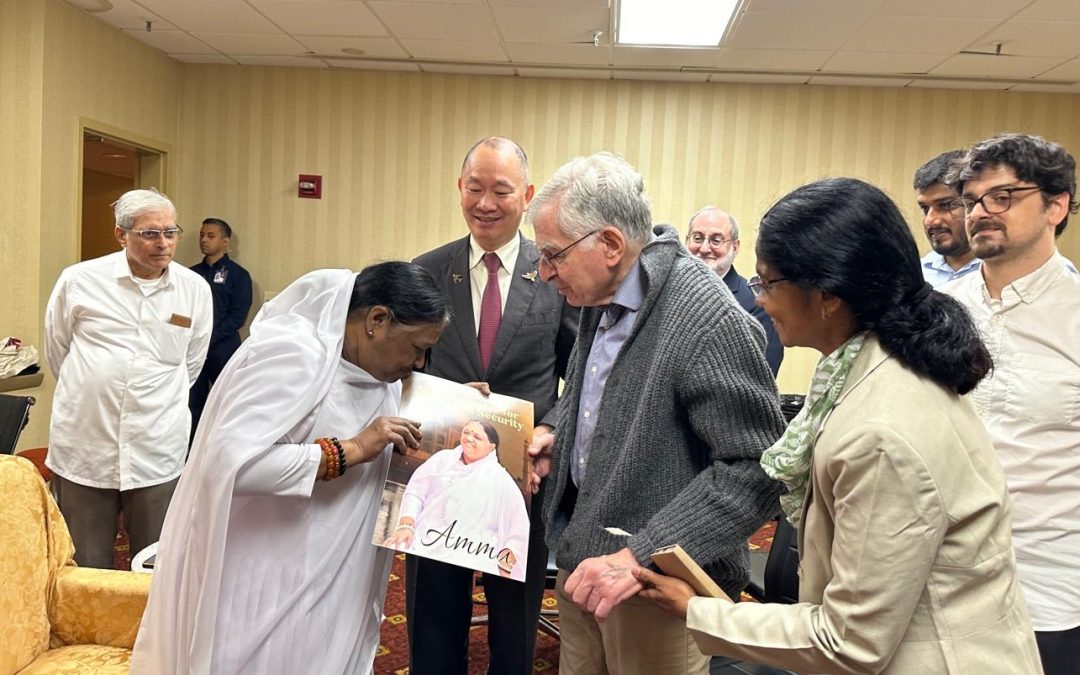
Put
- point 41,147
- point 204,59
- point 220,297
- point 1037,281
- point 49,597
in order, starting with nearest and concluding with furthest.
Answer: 1. point 1037,281
2. point 49,597
3. point 41,147
4. point 220,297
5. point 204,59

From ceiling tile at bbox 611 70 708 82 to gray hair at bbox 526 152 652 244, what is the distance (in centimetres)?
503

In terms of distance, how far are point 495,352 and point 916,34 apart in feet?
14.2

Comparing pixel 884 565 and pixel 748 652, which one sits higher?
pixel 884 565

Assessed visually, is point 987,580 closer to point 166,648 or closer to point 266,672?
point 266,672

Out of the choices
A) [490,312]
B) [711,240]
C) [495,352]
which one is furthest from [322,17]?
[495,352]

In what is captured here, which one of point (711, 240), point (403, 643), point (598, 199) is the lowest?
point (403, 643)

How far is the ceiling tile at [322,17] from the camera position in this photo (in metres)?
4.88

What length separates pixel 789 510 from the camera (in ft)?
4.03

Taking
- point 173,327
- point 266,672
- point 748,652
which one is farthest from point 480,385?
point 173,327

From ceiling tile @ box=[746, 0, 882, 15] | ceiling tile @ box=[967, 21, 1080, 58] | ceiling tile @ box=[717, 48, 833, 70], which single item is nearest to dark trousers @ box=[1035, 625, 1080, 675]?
ceiling tile @ box=[746, 0, 882, 15]

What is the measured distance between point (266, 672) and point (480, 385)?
77 centimetres

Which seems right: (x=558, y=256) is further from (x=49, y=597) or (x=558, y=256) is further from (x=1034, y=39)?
(x=1034, y=39)

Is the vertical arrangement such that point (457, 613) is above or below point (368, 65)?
below

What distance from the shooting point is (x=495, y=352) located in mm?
2162
